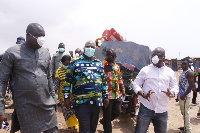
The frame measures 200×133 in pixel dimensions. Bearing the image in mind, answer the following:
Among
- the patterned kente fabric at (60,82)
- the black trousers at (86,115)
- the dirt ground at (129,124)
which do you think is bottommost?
the dirt ground at (129,124)

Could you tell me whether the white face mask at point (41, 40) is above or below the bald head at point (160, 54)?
above

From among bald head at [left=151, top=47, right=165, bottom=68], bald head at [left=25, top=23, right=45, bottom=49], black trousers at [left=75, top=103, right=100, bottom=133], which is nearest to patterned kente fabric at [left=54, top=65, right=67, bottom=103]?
black trousers at [left=75, top=103, right=100, bottom=133]

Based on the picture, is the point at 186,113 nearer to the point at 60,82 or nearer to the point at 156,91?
the point at 156,91

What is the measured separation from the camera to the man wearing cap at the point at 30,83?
8.00 ft

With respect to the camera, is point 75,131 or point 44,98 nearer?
point 44,98

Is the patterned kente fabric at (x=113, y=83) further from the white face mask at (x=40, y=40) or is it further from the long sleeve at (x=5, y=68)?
the long sleeve at (x=5, y=68)

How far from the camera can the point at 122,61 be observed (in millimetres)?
6289

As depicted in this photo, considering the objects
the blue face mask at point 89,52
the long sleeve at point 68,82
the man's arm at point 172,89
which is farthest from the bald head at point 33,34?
the man's arm at point 172,89

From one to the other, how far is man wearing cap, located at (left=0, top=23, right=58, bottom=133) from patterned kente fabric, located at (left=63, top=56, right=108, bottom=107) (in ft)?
1.81

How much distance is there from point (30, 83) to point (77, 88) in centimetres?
87

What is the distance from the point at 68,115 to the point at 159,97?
235 cm

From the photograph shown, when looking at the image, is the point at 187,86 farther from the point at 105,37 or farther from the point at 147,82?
the point at 105,37

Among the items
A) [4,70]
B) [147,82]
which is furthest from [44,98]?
[147,82]

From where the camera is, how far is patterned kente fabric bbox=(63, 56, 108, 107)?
10.2 feet
